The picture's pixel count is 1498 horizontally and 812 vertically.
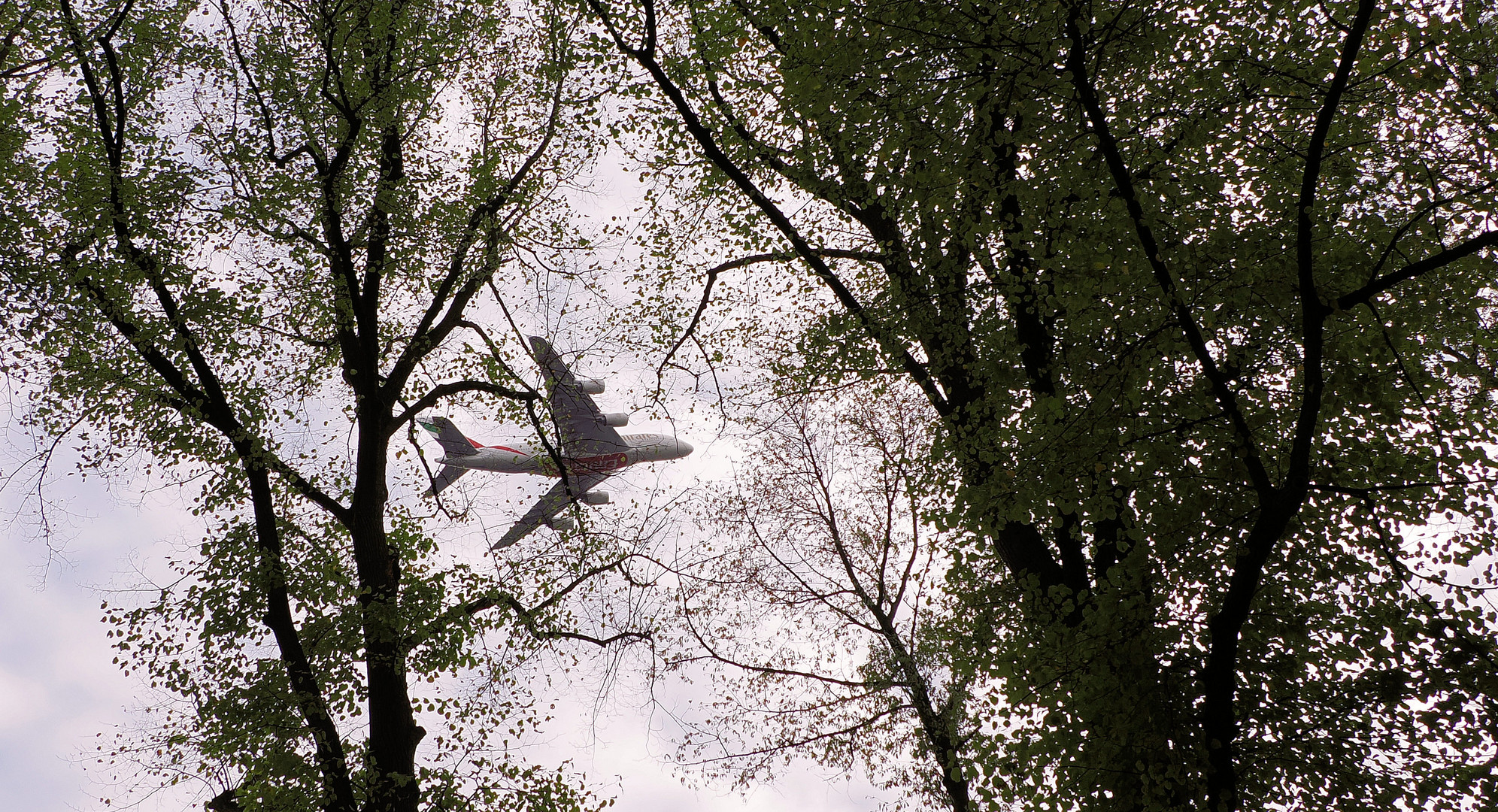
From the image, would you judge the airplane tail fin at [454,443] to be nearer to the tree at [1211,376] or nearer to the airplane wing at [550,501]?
the airplane wing at [550,501]

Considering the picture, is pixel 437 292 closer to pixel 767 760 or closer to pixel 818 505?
pixel 818 505

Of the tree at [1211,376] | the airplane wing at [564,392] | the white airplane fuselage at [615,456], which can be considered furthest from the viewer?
the white airplane fuselage at [615,456]

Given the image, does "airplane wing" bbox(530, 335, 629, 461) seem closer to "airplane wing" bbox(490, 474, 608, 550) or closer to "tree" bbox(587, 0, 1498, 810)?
"airplane wing" bbox(490, 474, 608, 550)

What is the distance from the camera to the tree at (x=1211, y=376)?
16.0 ft

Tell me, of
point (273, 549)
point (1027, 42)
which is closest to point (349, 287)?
point (273, 549)

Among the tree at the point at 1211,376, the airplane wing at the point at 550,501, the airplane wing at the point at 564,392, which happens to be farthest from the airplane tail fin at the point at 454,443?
the tree at the point at 1211,376

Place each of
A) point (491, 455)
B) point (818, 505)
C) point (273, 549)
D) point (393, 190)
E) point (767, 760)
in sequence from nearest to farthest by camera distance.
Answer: point (273, 549) < point (393, 190) < point (767, 760) < point (818, 505) < point (491, 455)

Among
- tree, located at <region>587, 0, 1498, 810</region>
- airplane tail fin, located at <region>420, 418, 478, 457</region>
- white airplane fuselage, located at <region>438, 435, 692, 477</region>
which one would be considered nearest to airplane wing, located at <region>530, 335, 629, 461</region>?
tree, located at <region>587, 0, 1498, 810</region>

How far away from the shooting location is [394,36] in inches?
417

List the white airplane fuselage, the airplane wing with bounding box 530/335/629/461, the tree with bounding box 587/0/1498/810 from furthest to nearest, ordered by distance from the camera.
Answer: the white airplane fuselage
the airplane wing with bounding box 530/335/629/461
the tree with bounding box 587/0/1498/810

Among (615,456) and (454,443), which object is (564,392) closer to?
(615,456)

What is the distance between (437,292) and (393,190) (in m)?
1.63

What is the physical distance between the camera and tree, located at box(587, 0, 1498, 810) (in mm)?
4863

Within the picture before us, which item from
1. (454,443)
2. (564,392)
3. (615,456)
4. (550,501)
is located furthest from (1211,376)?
(454,443)
